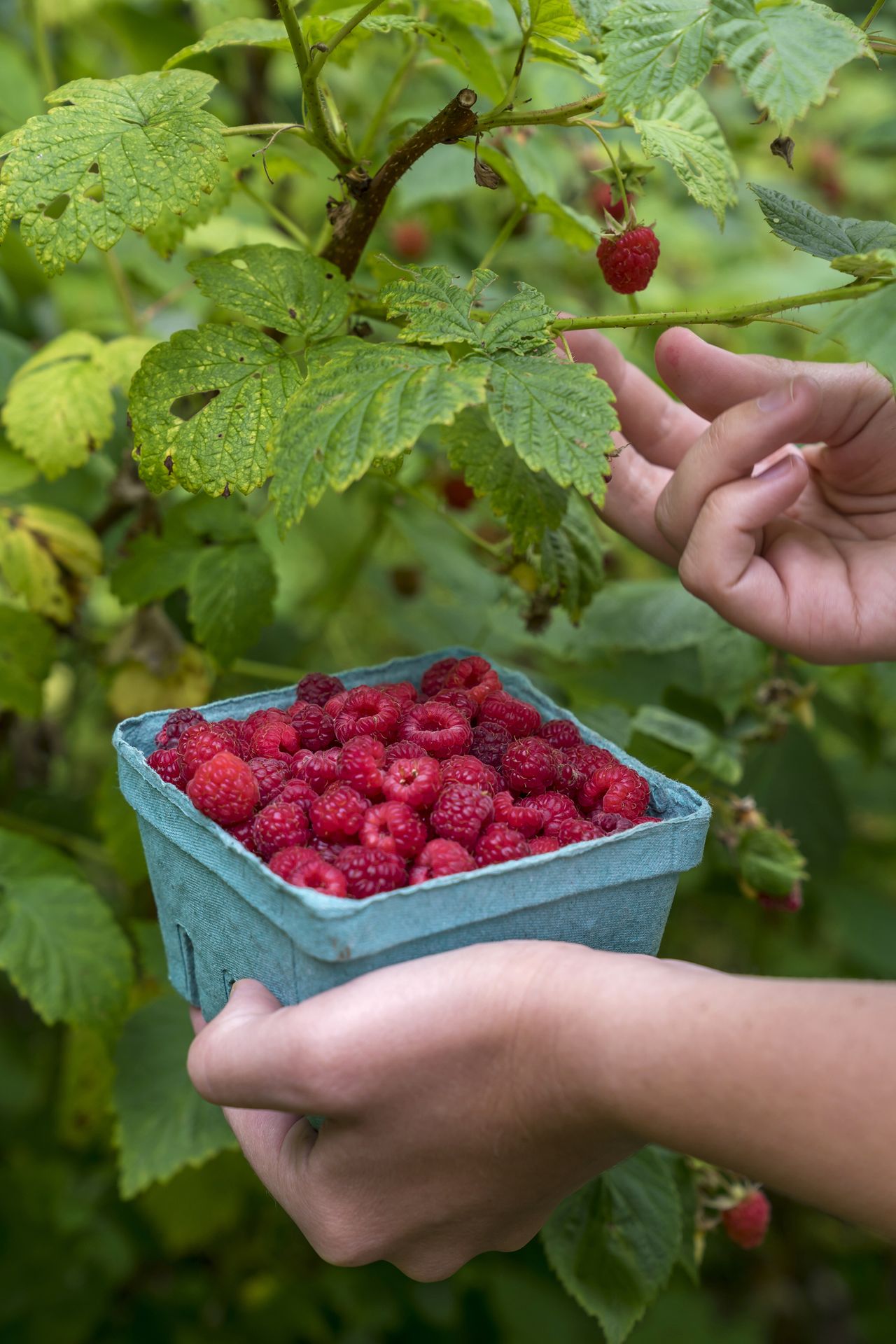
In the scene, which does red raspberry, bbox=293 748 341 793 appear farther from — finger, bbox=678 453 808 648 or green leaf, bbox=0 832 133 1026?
green leaf, bbox=0 832 133 1026

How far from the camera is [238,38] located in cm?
96

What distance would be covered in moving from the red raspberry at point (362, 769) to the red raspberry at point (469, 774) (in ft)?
0.16

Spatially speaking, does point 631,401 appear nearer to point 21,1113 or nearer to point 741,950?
point 21,1113

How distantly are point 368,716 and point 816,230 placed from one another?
0.48 metres

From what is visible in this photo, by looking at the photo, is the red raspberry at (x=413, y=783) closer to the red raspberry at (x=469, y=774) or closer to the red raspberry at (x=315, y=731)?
the red raspberry at (x=469, y=774)

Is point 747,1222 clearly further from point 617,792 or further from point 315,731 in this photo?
point 315,731

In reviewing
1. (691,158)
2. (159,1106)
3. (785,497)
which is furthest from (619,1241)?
(691,158)

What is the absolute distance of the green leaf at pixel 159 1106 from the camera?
1159 millimetres

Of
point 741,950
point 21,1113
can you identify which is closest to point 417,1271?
point 21,1113

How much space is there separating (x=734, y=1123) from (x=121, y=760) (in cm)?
52

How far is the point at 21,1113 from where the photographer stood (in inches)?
86.1

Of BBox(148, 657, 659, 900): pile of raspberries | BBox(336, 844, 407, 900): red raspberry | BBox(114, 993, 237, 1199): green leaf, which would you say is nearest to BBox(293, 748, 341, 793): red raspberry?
BBox(148, 657, 659, 900): pile of raspberries

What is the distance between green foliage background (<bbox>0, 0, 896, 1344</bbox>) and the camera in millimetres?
1188

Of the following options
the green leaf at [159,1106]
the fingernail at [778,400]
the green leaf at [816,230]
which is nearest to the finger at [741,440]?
the fingernail at [778,400]
